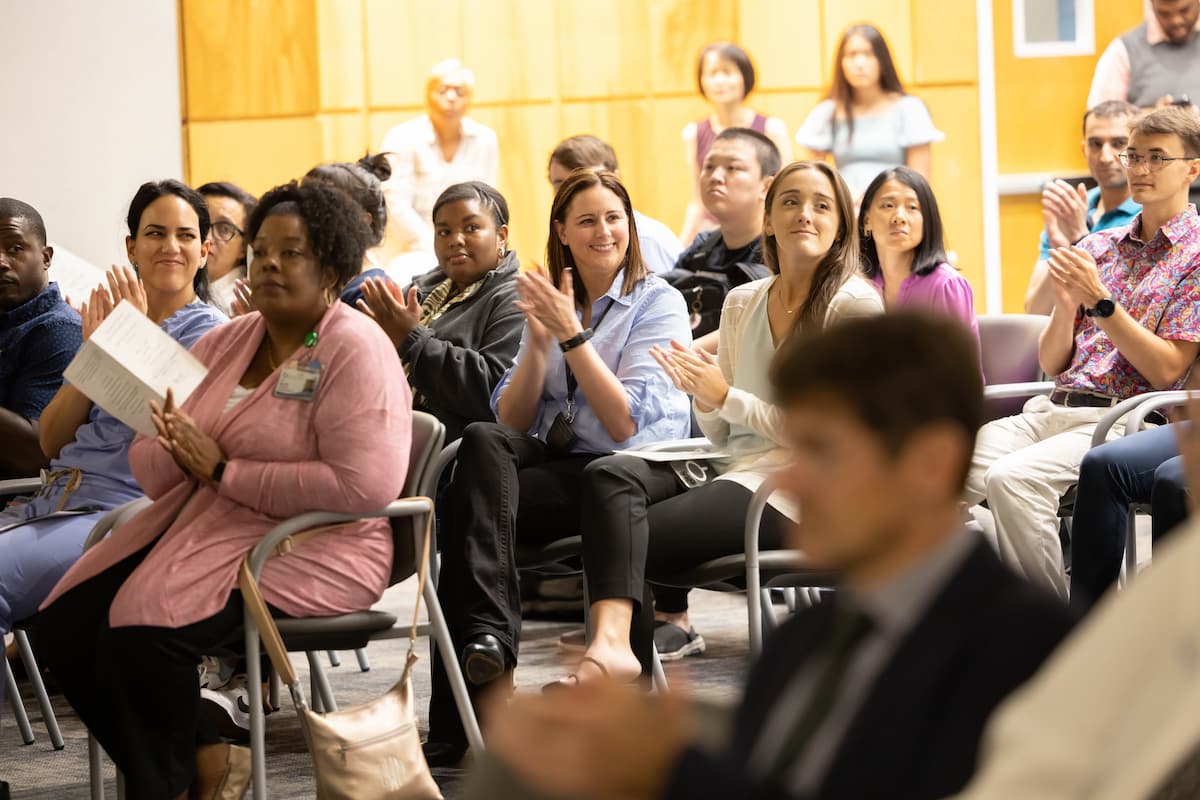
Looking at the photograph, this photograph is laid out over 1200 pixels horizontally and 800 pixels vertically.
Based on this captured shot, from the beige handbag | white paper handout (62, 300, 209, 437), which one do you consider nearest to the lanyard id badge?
white paper handout (62, 300, 209, 437)

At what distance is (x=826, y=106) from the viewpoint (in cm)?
669

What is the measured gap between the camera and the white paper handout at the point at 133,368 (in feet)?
8.95

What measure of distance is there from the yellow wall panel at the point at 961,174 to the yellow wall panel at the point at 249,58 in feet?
10.00

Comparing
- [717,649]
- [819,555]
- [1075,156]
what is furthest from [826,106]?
[819,555]

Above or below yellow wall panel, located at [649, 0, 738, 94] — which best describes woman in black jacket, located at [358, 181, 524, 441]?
below

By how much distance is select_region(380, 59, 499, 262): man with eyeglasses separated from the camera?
6.82 metres

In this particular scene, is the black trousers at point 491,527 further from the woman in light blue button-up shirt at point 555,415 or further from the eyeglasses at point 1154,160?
the eyeglasses at point 1154,160

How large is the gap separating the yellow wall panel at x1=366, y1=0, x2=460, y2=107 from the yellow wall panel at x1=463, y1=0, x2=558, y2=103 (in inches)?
1.9

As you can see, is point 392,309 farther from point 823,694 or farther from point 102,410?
point 823,694

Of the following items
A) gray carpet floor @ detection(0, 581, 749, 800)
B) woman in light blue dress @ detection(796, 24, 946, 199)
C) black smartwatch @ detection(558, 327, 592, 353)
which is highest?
woman in light blue dress @ detection(796, 24, 946, 199)

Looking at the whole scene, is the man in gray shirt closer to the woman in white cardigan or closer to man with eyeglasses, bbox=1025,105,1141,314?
the woman in white cardigan

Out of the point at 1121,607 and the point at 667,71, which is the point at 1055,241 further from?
the point at 1121,607

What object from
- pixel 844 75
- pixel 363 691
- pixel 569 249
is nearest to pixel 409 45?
pixel 844 75

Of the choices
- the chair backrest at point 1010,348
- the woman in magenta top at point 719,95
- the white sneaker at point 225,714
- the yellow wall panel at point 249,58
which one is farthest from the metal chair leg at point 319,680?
the yellow wall panel at point 249,58
